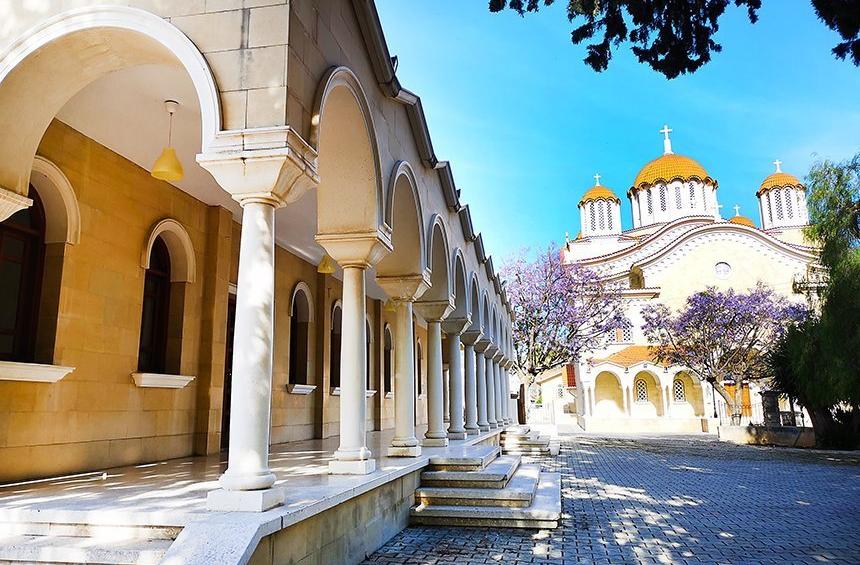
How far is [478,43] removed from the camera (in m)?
11.2

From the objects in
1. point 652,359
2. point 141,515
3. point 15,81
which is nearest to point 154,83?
point 15,81

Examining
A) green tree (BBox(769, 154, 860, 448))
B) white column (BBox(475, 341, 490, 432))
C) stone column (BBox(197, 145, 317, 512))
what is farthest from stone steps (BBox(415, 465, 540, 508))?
green tree (BBox(769, 154, 860, 448))

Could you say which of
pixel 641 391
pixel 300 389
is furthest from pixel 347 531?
pixel 641 391

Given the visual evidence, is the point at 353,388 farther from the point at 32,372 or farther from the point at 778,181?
the point at 778,181

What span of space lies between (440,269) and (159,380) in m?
4.83

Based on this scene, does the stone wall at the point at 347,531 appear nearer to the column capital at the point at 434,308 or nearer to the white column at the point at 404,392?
the white column at the point at 404,392

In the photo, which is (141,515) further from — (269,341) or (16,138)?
(16,138)

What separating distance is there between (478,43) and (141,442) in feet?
28.1

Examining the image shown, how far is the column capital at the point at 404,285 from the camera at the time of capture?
27.7ft

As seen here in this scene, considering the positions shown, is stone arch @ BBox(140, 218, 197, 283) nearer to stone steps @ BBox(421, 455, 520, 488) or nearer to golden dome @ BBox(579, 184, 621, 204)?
stone steps @ BBox(421, 455, 520, 488)

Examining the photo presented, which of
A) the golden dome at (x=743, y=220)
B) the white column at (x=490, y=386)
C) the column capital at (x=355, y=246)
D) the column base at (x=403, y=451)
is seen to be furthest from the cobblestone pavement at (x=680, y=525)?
the golden dome at (x=743, y=220)

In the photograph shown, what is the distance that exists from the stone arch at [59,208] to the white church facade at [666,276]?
3088 cm

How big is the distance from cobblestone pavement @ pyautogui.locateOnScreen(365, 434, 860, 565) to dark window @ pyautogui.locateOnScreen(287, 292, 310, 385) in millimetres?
5419

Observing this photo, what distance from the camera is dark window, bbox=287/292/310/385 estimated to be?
1216 centimetres
